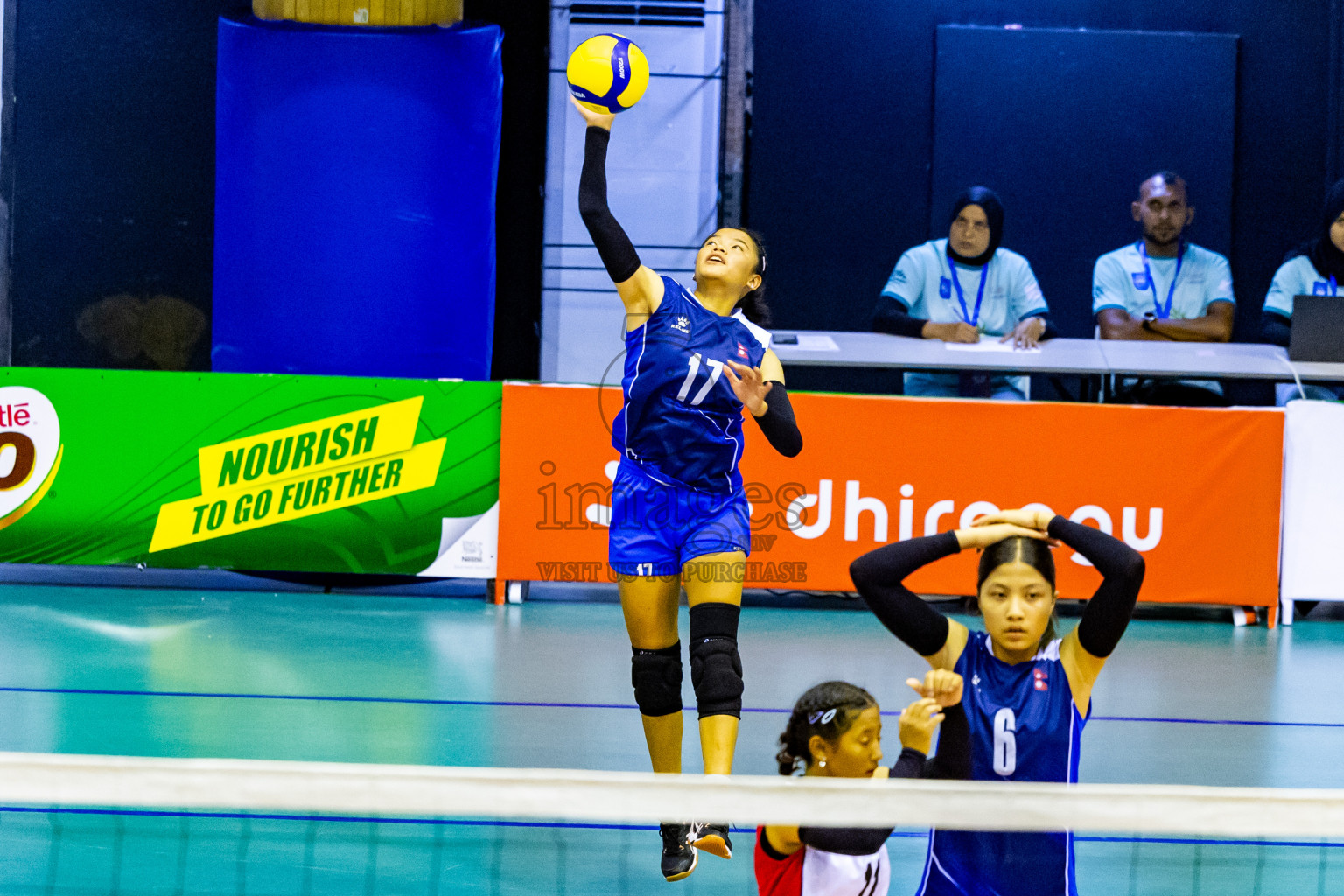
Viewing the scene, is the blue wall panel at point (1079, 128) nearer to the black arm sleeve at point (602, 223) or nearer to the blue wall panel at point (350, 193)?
the blue wall panel at point (350, 193)

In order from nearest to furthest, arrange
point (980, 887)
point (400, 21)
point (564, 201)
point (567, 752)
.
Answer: point (980, 887), point (567, 752), point (400, 21), point (564, 201)

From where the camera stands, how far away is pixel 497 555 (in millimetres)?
8641

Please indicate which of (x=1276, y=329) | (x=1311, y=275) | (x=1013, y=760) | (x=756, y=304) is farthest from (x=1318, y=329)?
(x=1013, y=760)

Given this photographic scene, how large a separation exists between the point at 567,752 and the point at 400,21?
239 inches

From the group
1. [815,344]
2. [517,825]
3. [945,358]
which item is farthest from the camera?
[815,344]

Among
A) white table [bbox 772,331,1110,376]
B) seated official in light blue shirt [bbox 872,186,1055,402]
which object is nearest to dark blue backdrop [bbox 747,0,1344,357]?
seated official in light blue shirt [bbox 872,186,1055,402]

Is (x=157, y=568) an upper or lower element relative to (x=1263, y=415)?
lower

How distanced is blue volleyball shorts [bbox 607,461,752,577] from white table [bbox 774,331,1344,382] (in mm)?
4573

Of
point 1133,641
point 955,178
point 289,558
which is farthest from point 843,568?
point 955,178

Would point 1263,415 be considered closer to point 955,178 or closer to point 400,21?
point 955,178

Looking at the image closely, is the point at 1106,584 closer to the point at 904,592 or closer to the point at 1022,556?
the point at 1022,556

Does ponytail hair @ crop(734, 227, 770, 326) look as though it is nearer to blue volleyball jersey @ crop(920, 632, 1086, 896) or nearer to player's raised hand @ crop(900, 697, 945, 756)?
blue volleyball jersey @ crop(920, 632, 1086, 896)

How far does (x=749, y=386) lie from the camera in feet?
13.5

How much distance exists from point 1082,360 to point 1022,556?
6155 mm
